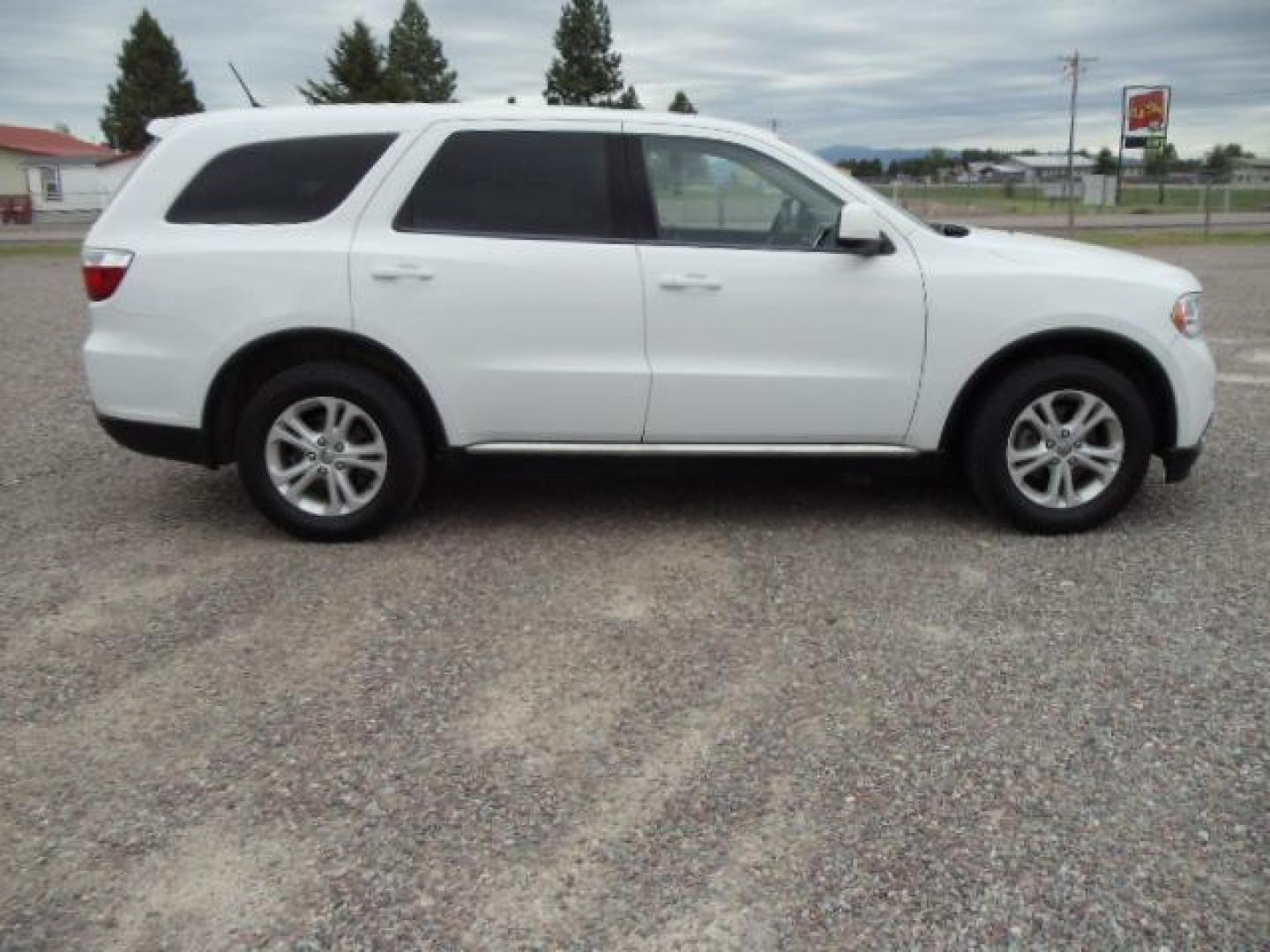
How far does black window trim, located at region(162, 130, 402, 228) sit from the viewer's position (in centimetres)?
473

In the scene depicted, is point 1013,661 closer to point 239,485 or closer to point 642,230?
point 642,230

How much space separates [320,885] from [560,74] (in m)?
64.4

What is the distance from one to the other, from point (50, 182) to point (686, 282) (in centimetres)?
6563

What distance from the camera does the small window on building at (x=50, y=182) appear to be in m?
59.1

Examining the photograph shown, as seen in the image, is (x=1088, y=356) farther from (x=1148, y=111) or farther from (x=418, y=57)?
(x=418, y=57)

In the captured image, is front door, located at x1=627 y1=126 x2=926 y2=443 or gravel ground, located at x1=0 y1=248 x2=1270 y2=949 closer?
gravel ground, located at x1=0 y1=248 x2=1270 y2=949

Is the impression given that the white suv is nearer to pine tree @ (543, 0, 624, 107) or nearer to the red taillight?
the red taillight

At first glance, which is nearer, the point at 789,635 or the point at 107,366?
the point at 789,635

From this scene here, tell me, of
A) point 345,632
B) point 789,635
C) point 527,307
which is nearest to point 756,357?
point 527,307

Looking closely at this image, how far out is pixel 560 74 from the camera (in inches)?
2472

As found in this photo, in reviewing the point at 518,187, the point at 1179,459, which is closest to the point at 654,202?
the point at 518,187

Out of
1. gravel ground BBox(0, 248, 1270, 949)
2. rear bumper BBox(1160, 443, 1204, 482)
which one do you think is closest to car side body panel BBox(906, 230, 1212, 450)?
rear bumper BBox(1160, 443, 1204, 482)

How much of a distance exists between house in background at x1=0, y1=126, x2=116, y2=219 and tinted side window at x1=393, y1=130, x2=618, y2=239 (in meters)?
49.1

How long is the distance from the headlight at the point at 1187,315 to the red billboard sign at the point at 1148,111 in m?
34.6
